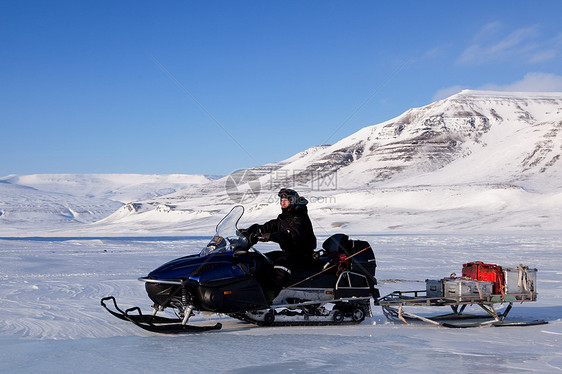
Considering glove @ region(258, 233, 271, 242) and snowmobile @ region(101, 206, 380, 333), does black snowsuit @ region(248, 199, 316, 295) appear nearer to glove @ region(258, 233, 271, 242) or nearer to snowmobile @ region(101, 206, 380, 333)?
glove @ region(258, 233, 271, 242)

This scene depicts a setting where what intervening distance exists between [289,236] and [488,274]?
3.27 m

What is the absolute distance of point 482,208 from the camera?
7131 cm

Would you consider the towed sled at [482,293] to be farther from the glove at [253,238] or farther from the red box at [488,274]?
the glove at [253,238]

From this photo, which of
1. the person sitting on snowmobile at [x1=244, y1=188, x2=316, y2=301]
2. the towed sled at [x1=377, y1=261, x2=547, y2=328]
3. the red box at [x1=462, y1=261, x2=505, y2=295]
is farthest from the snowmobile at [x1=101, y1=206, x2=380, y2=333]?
the red box at [x1=462, y1=261, x2=505, y2=295]

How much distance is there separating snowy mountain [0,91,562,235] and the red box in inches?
1830

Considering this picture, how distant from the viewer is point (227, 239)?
24.7ft

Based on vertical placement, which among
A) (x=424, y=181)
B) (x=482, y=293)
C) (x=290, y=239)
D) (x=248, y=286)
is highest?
(x=424, y=181)

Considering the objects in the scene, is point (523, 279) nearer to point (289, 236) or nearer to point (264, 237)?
point (289, 236)

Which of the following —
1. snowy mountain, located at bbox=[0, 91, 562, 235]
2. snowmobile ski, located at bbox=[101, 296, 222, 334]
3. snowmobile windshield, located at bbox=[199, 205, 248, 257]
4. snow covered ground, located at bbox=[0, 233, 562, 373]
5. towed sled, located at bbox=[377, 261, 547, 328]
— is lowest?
snow covered ground, located at bbox=[0, 233, 562, 373]

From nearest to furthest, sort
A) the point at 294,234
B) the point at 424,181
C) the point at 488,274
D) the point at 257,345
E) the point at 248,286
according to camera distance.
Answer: the point at 257,345 → the point at 248,286 → the point at 294,234 → the point at 488,274 → the point at 424,181

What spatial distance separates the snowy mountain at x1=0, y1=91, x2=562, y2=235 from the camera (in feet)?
223

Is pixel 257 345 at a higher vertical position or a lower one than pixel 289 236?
lower

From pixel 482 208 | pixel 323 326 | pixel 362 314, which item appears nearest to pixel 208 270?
pixel 323 326

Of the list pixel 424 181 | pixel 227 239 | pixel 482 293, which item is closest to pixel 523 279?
pixel 482 293
